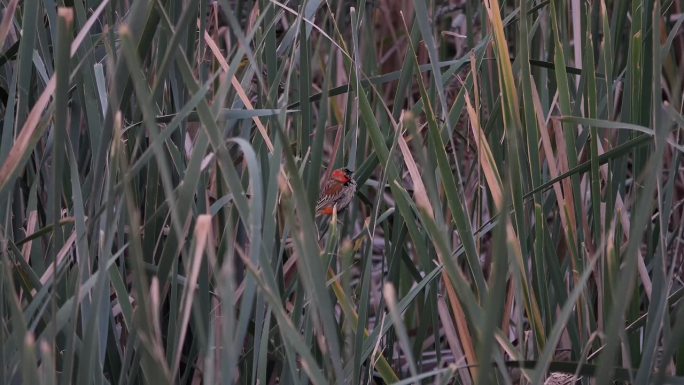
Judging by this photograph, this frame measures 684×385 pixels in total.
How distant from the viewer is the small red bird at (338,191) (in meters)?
1.43

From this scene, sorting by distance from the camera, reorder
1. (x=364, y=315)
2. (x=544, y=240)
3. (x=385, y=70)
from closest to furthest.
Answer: (x=364, y=315) < (x=544, y=240) < (x=385, y=70)

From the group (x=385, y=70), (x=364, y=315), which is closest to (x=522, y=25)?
(x=364, y=315)

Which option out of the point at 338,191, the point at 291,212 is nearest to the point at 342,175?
the point at 338,191

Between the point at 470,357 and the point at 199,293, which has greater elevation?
the point at 199,293

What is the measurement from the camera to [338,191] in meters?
1.64

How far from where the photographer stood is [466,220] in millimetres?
1009

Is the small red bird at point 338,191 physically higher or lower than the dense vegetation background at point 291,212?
lower

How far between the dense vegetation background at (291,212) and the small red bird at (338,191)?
6 cm

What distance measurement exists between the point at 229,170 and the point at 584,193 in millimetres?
743

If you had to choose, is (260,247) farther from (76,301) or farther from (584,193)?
(584,193)

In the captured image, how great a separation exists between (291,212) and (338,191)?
0.89 metres

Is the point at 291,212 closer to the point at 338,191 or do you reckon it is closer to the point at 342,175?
the point at 342,175

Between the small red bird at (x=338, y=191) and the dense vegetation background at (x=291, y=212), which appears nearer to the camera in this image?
the dense vegetation background at (x=291, y=212)

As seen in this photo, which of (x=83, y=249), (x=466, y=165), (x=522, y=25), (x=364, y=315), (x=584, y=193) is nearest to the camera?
(x=83, y=249)
